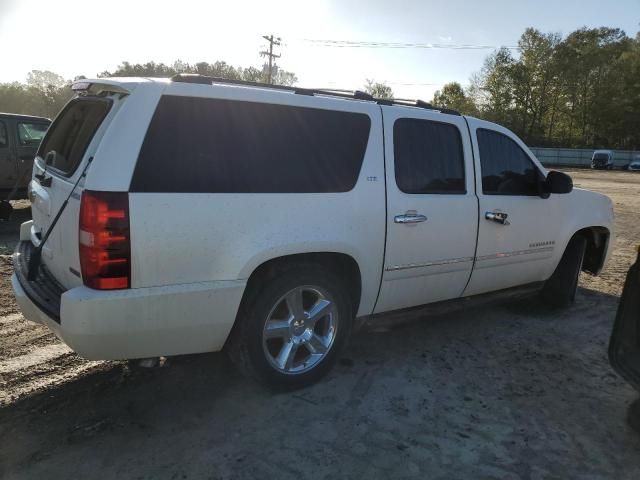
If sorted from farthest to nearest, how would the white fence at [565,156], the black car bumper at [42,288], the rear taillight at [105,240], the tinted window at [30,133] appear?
the white fence at [565,156]
the tinted window at [30,133]
the black car bumper at [42,288]
the rear taillight at [105,240]

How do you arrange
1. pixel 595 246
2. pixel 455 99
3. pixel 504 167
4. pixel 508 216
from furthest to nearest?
pixel 455 99 < pixel 595 246 < pixel 504 167 < pixel 508 216

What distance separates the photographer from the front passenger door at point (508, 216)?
4250mm

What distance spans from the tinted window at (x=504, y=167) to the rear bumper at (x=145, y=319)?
7.97ft

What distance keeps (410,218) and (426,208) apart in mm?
186

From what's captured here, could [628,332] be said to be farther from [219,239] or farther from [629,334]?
[219,239]

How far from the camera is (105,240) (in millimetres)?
2590

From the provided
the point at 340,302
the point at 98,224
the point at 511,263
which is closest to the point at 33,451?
the point at 98,224

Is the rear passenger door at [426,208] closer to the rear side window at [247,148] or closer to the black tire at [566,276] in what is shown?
the rear side window at [247,148]

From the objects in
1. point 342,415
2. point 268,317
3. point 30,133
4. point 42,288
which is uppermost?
point 30,133

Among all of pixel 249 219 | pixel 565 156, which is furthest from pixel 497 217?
pixel 565 156

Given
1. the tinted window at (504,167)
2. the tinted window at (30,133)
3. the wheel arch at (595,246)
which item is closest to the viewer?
the tinted window at (504,167)

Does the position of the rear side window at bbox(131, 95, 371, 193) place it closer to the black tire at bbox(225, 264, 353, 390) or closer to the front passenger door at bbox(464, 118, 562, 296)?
the black tire at bbox(225, 264, 353, 390)

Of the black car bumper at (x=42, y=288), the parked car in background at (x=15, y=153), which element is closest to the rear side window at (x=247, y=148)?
the black car bumper at (x=42, y=288)

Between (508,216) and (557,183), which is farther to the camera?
(557,183)
